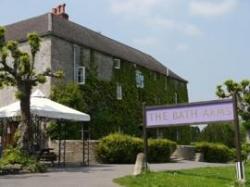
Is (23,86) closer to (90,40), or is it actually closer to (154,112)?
(154,112)

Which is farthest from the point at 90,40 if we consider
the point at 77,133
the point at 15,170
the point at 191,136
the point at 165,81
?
the point at 15,170

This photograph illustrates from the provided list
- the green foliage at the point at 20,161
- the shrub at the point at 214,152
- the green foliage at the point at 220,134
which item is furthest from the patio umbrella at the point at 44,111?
the green foliage at the point at 220,134

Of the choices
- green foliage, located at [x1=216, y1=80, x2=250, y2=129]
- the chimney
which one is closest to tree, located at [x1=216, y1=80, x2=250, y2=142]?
green foliage, located at [x1=216, y1=80, x2=250, y2=129]

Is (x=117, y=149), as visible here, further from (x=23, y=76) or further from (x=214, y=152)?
(x=214, y=152)

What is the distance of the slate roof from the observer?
37606 millimetres

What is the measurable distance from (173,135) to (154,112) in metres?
34.7

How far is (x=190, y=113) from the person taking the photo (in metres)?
16.3

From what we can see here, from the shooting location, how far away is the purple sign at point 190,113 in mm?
15505

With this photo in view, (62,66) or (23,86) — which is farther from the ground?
(62,66)

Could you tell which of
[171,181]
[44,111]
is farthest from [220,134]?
[171,181]

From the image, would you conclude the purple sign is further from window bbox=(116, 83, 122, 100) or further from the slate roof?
window bbox=(116, 83, 122, 100)

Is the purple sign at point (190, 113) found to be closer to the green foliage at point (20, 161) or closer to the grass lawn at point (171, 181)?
the grass lawn at point (171, 181)

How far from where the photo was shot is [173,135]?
51.7m

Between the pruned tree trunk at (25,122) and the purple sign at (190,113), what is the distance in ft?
18.4
